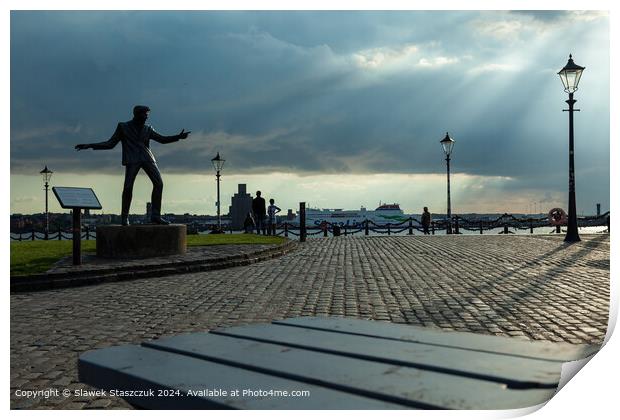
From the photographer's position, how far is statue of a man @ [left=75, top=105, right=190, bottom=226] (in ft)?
40.9

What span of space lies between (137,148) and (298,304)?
7081 millimetres

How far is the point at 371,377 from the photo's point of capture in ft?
5.41

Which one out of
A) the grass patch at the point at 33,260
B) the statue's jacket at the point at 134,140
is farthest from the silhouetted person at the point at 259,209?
the statue's jacket at the point at 134,140

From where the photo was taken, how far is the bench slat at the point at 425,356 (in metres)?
1.59

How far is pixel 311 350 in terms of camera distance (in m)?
2.00

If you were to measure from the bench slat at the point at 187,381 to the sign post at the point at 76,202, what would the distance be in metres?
8.88

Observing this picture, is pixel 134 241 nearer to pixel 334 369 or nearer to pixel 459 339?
pixel 459 339

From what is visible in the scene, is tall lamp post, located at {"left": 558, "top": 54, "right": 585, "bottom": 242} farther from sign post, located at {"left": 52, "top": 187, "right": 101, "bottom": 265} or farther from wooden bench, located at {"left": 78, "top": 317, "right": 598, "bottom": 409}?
wooden bench, located at {"left": 78, "top": 317, "right": 598, "bottom": 409}

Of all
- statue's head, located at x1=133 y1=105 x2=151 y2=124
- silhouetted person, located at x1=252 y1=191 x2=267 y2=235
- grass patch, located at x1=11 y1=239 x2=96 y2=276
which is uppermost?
statue's head, located at x1=133 y1=105 x2=151 y2=124

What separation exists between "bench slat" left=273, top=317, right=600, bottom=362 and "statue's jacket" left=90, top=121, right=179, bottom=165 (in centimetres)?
1078

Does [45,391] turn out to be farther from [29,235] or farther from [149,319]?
[29,235]

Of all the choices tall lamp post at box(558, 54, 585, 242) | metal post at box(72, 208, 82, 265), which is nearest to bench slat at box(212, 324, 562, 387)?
metal post at box(72, 208, 82, 265)

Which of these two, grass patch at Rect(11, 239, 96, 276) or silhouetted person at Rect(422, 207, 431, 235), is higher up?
silhouetted person at Rect(422, 207, 431, 235)

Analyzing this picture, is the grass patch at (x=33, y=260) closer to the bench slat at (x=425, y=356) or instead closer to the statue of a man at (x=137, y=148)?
the statue of a man at (x=137, y=148)
